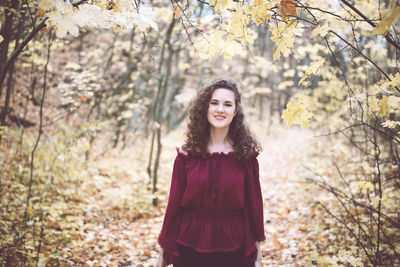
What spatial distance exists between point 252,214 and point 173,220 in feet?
2.07

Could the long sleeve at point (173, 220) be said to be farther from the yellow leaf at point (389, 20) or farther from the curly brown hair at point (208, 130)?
the yellow leaf at point (389, 20)

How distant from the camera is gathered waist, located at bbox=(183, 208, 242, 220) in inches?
79.3

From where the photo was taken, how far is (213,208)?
6.54ft

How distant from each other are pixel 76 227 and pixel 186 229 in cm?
289

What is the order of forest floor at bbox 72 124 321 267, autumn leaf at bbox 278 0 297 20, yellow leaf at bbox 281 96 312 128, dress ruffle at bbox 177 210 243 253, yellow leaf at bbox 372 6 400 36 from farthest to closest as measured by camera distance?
forest floor at bbox 72 124 321 267
yellow leaf at bbox 281 96 312 128
dress ruffle at bbox 177 210 243 253
autumn leaf at bbox 278 0 297 20
yellow leaf at bbox 372 6 400 36

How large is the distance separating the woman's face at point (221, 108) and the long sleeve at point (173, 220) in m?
0.48

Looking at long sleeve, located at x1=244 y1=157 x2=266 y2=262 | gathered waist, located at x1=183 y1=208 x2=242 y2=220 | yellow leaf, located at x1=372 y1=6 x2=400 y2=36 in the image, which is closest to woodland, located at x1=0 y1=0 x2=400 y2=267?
yellow leaf, located at x1=372 y1=6 x2=400 y2=36

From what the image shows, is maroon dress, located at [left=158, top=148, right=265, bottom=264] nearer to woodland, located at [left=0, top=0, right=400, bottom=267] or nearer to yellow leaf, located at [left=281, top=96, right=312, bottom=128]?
yellow leaf, located at [left=281, top=96, right=312, bottom=128]

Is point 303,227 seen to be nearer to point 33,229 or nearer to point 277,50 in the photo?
point 277,50

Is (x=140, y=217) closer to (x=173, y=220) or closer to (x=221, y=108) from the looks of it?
(x=173, y=220)

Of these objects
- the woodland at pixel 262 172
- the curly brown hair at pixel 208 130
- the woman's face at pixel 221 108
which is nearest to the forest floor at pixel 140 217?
the woodland at pixel 262 172

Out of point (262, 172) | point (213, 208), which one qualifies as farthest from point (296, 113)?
point (262, 172)

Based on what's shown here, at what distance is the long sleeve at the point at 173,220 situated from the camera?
202cm

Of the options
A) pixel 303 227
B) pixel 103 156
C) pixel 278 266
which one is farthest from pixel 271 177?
pixel 103 156
